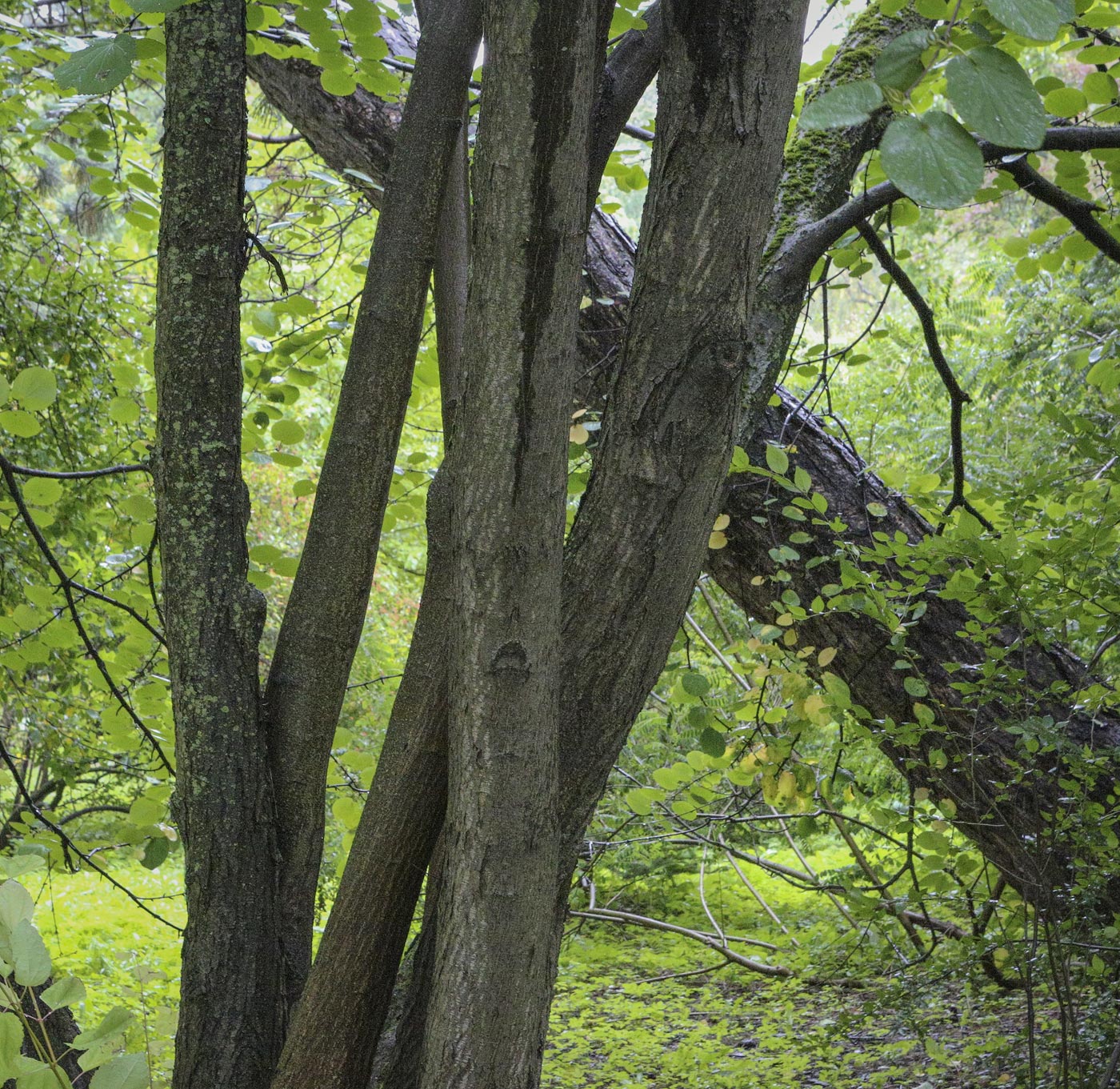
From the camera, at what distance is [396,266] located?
1.69 metres

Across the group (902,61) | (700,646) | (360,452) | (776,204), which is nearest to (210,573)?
(360,452)

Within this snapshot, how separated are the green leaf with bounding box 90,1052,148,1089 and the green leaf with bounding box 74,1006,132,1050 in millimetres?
21

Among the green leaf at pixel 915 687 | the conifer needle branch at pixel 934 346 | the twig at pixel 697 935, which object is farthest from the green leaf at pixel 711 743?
the twig at pixel 697 935

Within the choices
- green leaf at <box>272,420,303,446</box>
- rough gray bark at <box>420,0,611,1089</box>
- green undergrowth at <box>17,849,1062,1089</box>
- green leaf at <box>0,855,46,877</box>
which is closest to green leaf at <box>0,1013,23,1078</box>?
green leaf at <box>0,855,46,877</box>

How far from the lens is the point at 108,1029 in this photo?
0.78 meters

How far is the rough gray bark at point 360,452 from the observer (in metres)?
1.67

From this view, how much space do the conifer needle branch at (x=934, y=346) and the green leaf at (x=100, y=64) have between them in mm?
1372

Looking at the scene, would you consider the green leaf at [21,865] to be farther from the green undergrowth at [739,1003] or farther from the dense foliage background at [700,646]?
the green undergrowth at [739,1003]

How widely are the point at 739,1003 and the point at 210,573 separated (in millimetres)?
4238

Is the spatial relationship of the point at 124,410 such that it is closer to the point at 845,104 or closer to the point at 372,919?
the point at 372,919

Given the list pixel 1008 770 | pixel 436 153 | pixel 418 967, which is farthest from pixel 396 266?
pixel 1008 770

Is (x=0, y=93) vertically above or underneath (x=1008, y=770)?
above

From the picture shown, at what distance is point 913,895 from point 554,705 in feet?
5.55

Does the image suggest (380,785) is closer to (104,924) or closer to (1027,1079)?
(1027,1079)
